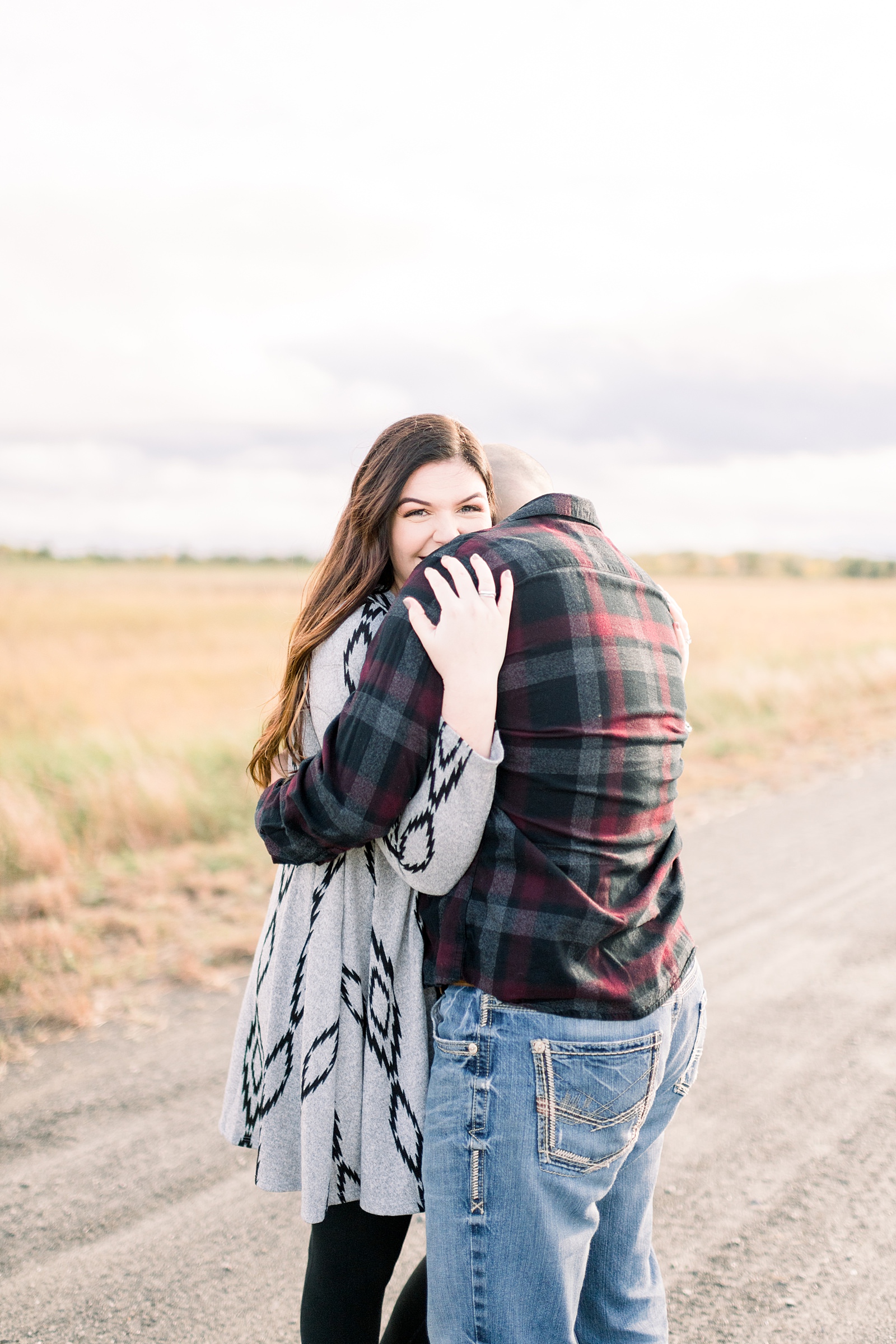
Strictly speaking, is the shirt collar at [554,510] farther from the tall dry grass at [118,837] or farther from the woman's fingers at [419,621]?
the tall dry grass at [118,837]

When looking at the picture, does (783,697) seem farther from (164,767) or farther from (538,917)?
(538,917)

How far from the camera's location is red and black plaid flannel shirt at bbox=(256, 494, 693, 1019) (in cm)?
130

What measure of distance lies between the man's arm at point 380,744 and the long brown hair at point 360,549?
248 mm

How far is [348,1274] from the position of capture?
1562 mm

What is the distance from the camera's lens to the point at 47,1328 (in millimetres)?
2082

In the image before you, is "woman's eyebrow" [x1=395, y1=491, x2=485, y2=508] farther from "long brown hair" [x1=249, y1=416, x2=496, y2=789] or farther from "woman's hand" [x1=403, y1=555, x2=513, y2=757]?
"woman's hand" [x1=403, y1=555, x2=513, y2=757]

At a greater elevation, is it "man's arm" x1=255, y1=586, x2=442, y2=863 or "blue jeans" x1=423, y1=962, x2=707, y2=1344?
"man's arm" x1=255, y1=586, x2=442, y2=863

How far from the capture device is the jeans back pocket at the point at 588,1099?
1.29 metres

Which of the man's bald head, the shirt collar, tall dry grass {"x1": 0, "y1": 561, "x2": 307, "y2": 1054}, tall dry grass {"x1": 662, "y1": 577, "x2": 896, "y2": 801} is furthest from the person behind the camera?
tall dry grass {"x1": 662, "y1": 577, "x2": 896, "y2": 801}

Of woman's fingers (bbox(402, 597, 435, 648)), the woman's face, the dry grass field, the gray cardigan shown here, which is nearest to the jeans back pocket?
the gray cardigan

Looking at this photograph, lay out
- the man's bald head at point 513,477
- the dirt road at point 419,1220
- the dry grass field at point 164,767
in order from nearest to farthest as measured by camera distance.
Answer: the man's bald head at point 513,477 → the dirt road at point 419,1220 → the dry grass field at point 164,767

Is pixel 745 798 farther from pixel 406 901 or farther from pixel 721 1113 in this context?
pixel 406 901

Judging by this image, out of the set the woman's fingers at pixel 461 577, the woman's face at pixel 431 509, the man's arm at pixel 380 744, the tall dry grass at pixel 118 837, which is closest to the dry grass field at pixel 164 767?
the tall dry grass at pixel 118 837

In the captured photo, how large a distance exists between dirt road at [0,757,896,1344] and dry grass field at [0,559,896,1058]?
55cm
